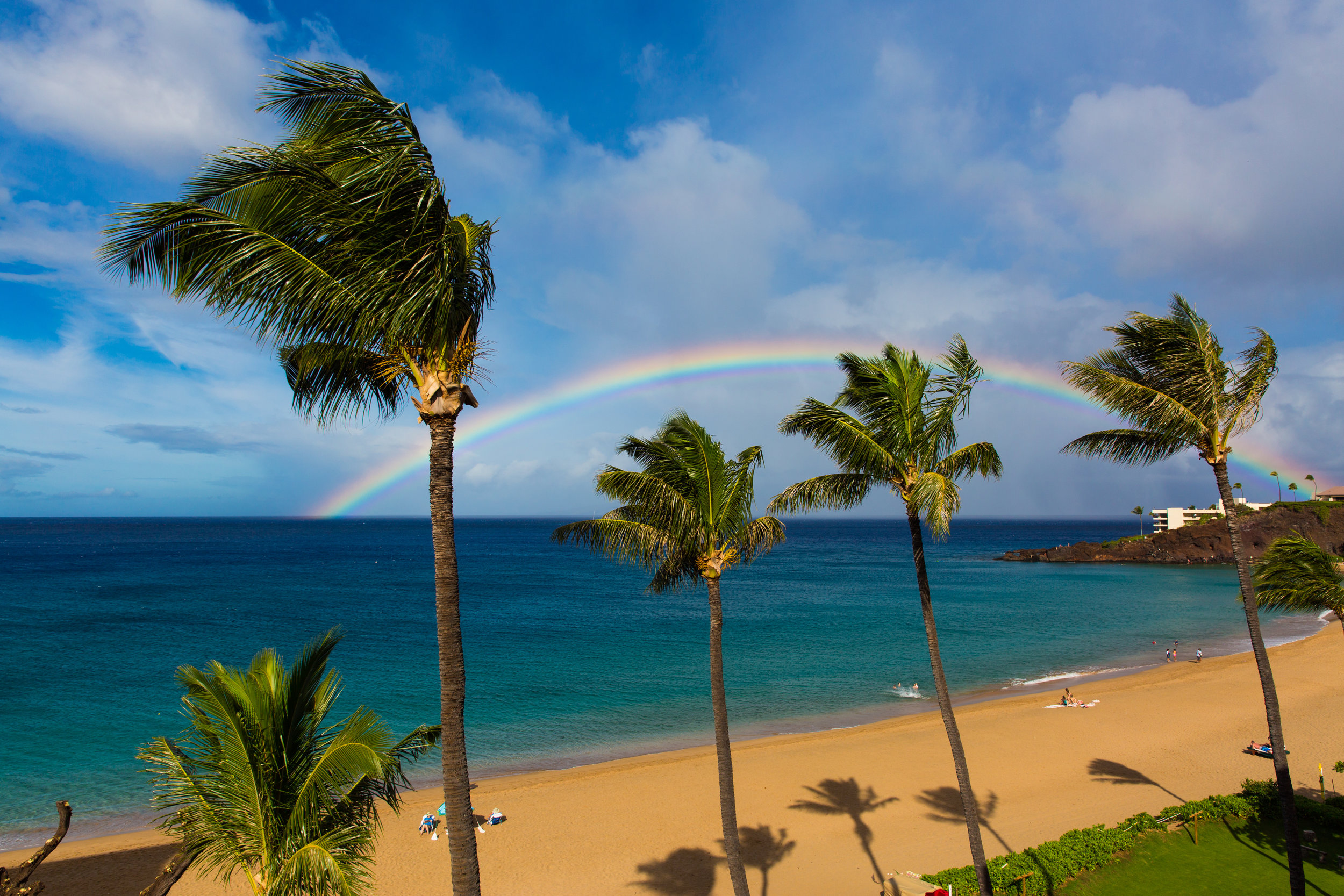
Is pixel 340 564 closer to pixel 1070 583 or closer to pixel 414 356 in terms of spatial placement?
pixel 1070 583

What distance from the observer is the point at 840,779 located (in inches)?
855

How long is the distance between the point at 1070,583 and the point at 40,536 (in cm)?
23695

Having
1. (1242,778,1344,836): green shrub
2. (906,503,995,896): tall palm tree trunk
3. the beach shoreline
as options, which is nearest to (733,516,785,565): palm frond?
(906,503,995,896): tall palm tree trunk

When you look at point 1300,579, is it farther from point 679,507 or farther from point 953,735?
point 679,507

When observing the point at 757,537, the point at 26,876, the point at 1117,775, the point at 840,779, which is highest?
the point at 757,537

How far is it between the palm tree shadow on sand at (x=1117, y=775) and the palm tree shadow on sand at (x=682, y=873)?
12.3m

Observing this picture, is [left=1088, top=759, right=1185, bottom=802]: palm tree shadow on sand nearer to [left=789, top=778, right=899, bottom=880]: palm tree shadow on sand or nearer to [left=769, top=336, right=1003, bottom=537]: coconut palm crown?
[left=789, top=778, right=899, bottom=880]: palm tree shadow on sand

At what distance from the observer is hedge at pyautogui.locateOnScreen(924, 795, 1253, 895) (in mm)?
12016

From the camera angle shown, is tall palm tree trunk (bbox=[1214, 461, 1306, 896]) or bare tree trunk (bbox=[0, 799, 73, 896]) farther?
tall palm tree trunk (bbox=[1214, 461, 1306, 896])

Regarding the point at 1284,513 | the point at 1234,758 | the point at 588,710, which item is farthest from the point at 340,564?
the point at 1284,513

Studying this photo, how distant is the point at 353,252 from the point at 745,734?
1074 inches

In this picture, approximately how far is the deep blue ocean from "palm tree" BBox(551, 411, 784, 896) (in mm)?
15019

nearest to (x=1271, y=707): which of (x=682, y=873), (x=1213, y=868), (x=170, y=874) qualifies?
(x=1213, y=868)

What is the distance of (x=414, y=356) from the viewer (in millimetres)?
5980
